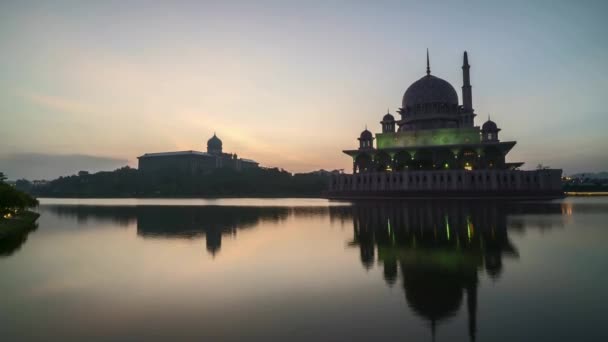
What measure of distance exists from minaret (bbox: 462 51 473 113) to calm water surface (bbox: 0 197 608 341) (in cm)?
7040

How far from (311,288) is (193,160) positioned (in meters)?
164

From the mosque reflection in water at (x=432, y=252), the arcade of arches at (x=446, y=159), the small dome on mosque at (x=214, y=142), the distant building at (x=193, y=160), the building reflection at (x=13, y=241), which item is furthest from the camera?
the small dome on mosque at (x=214, y=142)

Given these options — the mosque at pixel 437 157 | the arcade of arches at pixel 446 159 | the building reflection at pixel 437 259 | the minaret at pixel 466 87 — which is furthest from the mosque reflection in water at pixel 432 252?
the minaret at pixel 466 87

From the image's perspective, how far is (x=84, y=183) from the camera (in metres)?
139

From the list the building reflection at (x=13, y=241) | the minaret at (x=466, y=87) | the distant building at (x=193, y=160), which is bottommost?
the building reflection at (x=13, y=241)

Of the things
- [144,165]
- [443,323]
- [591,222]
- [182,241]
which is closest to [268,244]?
Result: [182,241]

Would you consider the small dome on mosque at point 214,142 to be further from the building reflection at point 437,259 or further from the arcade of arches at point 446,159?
the building reflection at point 437,259

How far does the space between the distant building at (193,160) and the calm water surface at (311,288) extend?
141324 millimetres

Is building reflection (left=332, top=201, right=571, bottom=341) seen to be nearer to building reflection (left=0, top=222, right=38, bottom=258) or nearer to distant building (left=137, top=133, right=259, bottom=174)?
building reflection (left=0, top=222, right=38, bottom=258)

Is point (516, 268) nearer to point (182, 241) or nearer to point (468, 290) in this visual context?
point (468, 290)

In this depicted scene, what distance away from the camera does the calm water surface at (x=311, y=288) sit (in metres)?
8.33

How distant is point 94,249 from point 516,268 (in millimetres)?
18991

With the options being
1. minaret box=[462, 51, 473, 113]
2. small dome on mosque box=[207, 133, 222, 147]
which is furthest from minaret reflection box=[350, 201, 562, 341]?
small dome on mosque box=[207, 133, 222, 147]

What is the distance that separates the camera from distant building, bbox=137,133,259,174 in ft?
545
